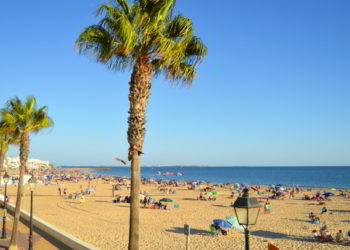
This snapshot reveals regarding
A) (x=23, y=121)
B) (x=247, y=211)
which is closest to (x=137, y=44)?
(x=247, y=211)

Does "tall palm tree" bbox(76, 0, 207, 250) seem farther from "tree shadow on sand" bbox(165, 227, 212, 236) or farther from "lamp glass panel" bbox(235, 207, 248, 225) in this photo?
"tree shadow on sand" bbox(165, 227, 212, 236)

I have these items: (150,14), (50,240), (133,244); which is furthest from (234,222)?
(150,14)

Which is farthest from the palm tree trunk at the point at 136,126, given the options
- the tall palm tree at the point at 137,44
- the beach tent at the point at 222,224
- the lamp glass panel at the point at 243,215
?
the beach tent at the point at 222,224

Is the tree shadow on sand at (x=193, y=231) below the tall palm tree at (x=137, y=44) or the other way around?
below

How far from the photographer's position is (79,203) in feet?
113

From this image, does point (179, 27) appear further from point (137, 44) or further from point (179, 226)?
point (179, 226)

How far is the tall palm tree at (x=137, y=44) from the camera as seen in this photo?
6070 mm

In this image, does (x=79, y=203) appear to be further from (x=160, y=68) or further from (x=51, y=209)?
(x=160, y=68)

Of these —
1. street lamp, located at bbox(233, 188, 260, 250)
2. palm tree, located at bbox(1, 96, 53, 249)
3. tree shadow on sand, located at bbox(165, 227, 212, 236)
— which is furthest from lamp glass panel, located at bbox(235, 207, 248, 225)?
tree shadow on sand, located at bbox(165, 227, 212, 236)

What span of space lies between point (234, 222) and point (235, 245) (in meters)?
3.87

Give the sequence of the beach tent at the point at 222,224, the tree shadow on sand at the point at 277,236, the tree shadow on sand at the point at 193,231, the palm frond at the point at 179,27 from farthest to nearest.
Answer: the tree shadow on sand at the point at 193,231 < the beach tent at the point at 222,224 < the tree shadow on sand at the point at 277,236 < the palm frond at the point at 179,27

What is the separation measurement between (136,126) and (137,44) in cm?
161

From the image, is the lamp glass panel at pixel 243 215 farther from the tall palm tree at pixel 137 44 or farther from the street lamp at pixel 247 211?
the tall palm tree at pixel 137 44

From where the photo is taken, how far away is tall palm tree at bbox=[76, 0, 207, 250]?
6070mm
